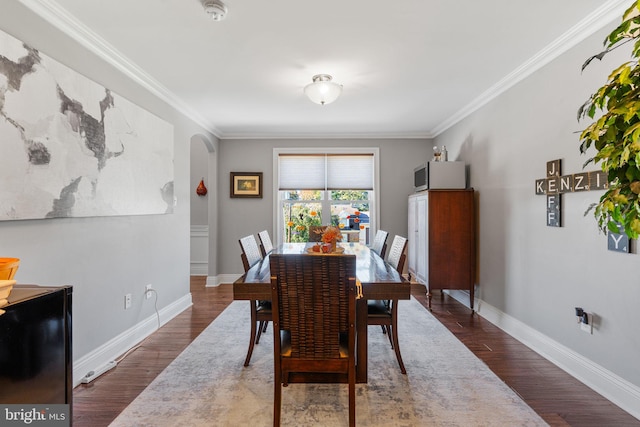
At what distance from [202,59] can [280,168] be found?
9.12ft

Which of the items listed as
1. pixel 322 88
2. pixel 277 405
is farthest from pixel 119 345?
pixel 322 88

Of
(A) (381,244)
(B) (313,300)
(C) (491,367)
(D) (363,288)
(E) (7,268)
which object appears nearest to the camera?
(E) (7,268)

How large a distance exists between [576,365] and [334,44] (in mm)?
2924

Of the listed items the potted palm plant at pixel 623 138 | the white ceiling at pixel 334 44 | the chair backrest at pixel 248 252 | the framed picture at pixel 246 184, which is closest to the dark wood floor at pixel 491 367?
the chair backrest at pixel 248 252

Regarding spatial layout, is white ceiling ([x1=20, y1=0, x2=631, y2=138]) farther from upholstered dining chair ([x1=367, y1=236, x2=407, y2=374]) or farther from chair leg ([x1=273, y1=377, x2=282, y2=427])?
chair leg ([x1=273, y1=377, x2=282, y2=427])

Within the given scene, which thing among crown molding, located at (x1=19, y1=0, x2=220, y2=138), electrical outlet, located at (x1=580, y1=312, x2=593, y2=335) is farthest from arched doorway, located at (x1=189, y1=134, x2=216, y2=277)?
electrical outlet, located at (x1=580, y1=312, x2=593, y2=335)

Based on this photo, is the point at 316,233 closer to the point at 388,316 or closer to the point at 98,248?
the point at 388,316

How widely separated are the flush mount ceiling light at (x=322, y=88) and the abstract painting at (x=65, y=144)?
5.14 feet

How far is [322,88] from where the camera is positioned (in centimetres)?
298

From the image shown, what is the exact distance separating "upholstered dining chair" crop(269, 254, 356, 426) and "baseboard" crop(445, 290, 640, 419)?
1.67m

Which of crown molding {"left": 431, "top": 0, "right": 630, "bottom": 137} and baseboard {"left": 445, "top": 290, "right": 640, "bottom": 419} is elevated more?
crown molding {"left": 431, "top": 0, "right": 630, "bottom": 137}

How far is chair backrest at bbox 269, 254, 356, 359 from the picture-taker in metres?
1.63

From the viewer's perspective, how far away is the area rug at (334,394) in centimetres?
187

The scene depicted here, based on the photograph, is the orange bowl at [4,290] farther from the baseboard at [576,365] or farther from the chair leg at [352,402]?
the baseboard at [576,365]
